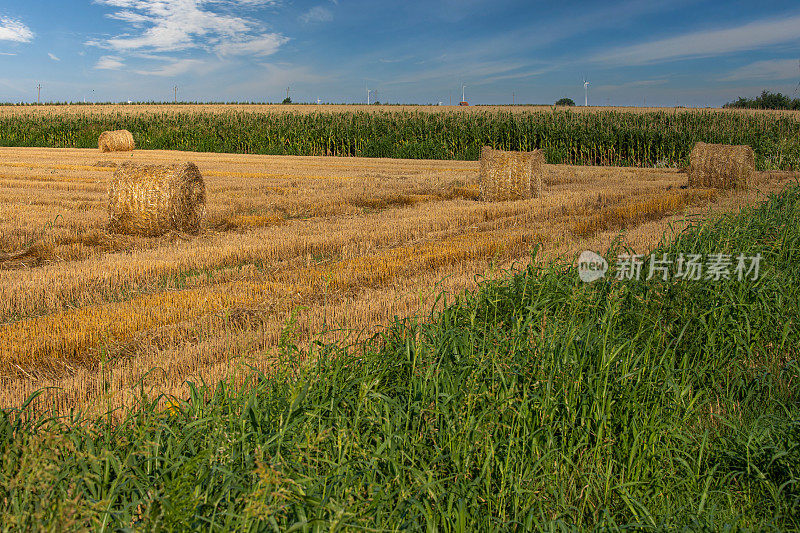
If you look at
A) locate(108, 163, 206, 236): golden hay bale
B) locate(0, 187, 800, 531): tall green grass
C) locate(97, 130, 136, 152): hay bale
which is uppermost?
locate(97, 130, 136, 152): hay bale

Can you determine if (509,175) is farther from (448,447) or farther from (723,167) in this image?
(448,447)

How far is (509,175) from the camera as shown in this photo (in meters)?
15.4

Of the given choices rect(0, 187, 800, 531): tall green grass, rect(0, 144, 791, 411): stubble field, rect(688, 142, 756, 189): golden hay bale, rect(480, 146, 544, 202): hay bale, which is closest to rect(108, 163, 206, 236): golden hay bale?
rect(0, 144, 791, 411): stubble field

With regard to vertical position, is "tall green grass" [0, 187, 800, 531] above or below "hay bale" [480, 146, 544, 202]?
below

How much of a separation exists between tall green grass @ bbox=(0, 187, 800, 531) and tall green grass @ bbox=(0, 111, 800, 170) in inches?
944

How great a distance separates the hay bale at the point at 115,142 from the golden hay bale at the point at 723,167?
25.9 metres

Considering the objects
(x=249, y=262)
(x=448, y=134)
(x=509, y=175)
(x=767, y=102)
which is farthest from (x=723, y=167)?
(x=767, y=102)

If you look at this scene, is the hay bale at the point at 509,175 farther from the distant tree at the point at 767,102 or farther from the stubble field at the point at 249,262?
the distant tree at the point at 767,102

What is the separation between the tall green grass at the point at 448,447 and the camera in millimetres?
2781

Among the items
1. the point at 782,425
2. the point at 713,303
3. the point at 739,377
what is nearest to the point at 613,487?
the point at 782,425

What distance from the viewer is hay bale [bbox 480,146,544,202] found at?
15414 mm

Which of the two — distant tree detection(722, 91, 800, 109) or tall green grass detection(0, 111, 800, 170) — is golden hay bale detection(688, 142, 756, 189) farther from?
distant tree detection(722, 91, 800, 109)

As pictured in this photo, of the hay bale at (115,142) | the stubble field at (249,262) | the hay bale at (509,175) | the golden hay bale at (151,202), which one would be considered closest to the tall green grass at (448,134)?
the hay bale at (115,142)

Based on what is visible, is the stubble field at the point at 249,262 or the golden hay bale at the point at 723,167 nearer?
the stubble field at the point at 249,262
